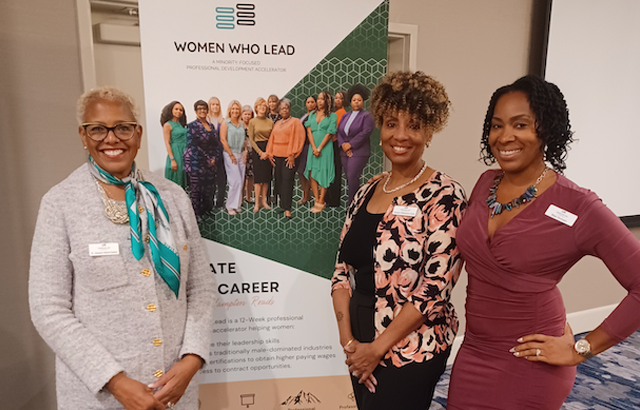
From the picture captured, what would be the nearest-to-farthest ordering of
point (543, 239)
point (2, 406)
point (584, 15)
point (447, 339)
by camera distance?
point (543, 239) → point (447, 339) → point (2, 406) → point (584, 15)

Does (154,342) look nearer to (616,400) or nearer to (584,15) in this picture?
(616,400)

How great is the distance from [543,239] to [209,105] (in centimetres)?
146

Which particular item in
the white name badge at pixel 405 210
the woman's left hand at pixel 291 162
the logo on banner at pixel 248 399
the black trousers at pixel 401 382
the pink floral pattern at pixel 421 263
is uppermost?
the woman's left hand at pixel 291 162

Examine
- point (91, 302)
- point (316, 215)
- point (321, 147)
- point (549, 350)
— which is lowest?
point (549, 350)

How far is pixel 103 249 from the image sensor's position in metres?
1.22

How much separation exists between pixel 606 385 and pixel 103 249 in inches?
129

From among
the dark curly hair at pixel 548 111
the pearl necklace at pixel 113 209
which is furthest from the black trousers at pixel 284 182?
the dark curly hair at pixel 548 111

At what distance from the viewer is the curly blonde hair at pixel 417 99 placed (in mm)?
1396

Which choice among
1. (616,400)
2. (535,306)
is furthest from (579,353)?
(616,400)

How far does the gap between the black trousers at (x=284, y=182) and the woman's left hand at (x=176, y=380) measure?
85cm

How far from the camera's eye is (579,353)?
121 cm

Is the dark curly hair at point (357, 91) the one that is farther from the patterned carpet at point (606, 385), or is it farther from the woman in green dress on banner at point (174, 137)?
the patterned carpet at point (606, 385)

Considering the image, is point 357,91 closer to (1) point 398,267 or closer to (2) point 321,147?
(2) point 321,147

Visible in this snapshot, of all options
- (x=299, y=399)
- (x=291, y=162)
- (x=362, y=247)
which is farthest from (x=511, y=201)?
(x=299, y=399)
